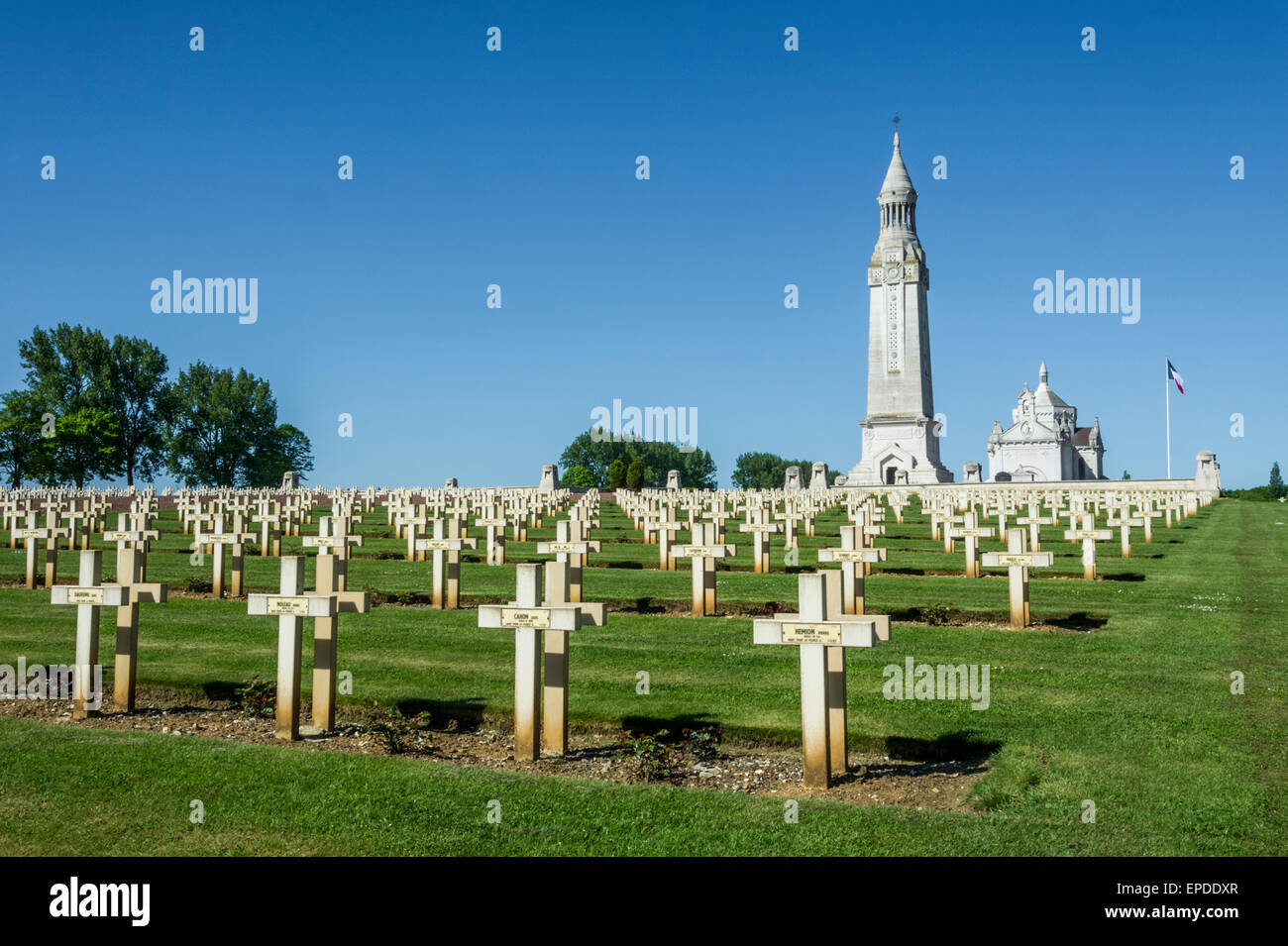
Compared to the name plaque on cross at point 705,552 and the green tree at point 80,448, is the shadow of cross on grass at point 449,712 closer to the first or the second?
the name plaque on cross at point 705,552

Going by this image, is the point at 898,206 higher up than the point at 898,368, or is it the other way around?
the point at 898,206

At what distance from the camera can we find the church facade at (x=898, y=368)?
7200 cm

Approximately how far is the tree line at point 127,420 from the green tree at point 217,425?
0.22ft

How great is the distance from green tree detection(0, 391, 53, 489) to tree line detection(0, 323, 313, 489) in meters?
0.05

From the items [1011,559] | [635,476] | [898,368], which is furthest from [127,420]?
[1011,559]

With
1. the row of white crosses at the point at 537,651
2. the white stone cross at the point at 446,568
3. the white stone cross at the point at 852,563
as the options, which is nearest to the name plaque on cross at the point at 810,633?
the row of white crosses at the point at 537,651

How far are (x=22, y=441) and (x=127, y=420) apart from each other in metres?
11.5

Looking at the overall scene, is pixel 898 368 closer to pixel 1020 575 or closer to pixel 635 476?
pixel 635 476

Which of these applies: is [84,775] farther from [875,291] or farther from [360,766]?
[875,291]

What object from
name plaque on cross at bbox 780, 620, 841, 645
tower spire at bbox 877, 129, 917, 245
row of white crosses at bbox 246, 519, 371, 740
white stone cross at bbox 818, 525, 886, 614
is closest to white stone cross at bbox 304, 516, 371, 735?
row of white crosses at bbox 246, 519, 371, 740

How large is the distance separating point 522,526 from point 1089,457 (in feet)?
269

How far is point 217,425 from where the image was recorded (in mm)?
67688

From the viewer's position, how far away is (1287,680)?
7.55m
